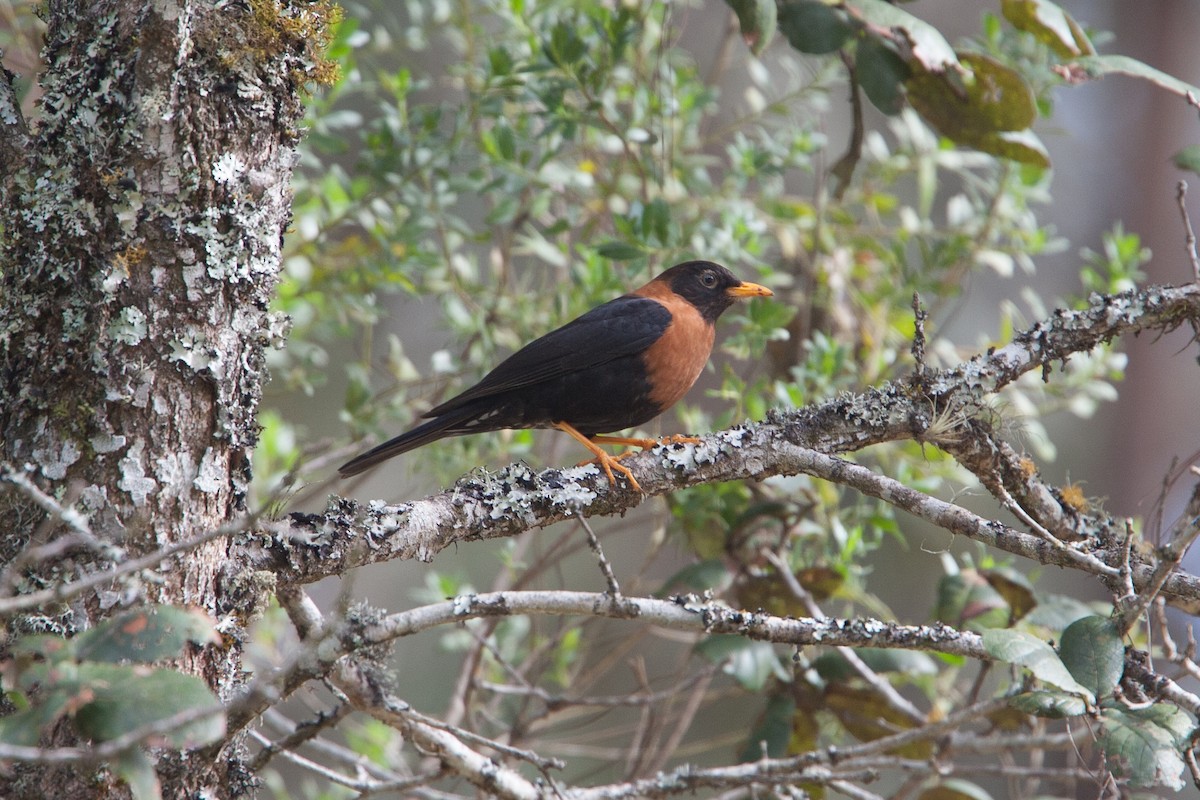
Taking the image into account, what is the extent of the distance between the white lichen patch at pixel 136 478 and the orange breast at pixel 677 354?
7.77 feet

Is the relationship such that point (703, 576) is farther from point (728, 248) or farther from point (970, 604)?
point (728, 248)

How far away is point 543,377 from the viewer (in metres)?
4.00

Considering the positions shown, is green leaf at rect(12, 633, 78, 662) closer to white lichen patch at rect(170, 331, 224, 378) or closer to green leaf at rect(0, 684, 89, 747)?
green leaf at rect(0, 684, 89, 747)

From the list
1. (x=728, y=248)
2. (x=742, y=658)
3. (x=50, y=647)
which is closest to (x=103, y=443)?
(x=50, y=647)

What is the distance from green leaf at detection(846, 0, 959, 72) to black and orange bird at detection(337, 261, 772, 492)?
1530 millimetres

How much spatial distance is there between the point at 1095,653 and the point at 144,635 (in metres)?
1.89

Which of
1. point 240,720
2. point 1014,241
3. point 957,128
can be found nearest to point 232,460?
point 240,720

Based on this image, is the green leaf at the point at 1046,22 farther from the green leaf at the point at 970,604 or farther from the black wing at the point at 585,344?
the green leaf at the point at 970,604

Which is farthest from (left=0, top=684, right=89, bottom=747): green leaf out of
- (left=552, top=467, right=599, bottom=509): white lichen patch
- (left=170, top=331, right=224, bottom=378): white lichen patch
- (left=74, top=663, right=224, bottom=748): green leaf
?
(left=552, top=467, right=599, bottom=509): white lichen patch

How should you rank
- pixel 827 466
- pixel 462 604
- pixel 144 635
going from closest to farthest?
pixel 144 635 < pixel 462 604 < pixel 827 466

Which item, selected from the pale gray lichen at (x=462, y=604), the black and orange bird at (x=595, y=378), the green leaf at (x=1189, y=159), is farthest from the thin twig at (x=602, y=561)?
the green leaf at (x=1189, y=159)

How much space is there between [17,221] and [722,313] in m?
3.15

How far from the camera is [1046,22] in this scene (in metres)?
3.21

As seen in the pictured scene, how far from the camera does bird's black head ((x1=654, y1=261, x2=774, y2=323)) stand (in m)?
4.61
